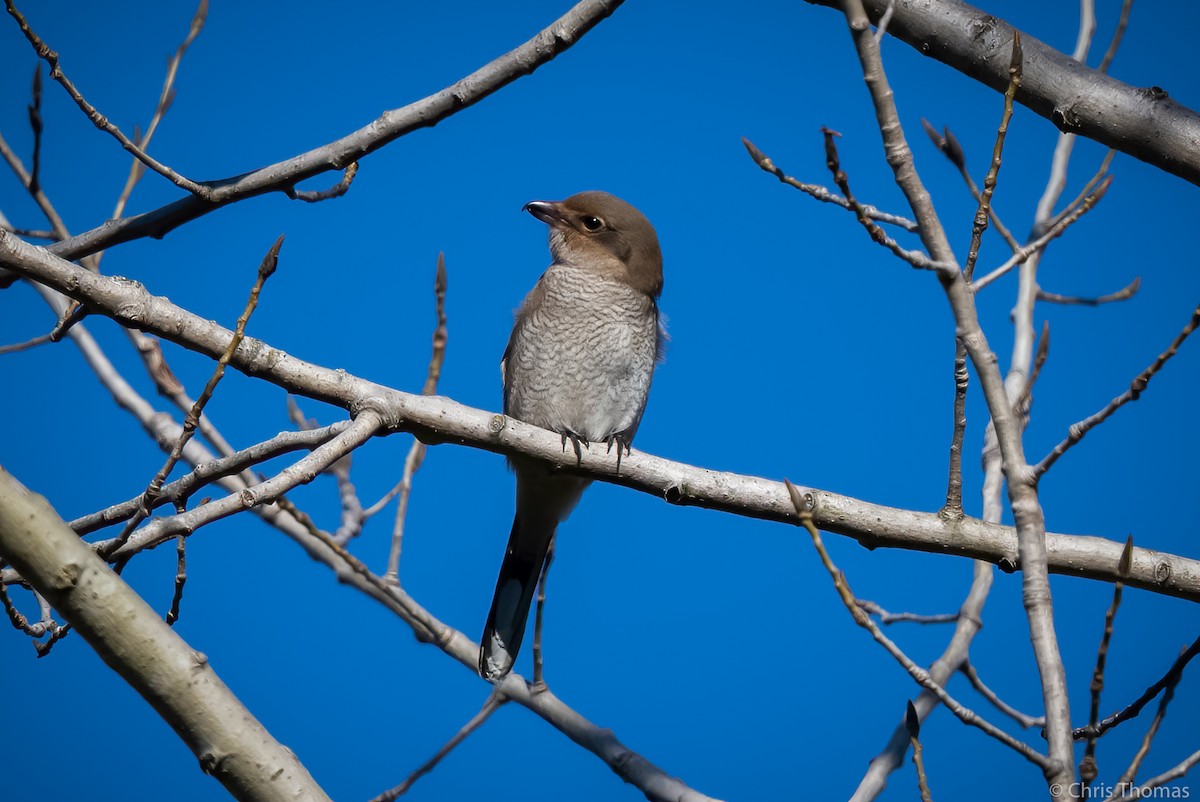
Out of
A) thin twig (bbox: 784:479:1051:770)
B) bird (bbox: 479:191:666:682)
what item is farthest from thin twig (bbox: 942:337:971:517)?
bird (bbox: 479:191:666:682)

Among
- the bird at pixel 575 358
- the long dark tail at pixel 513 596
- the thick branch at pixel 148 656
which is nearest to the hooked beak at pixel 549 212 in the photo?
the bird at pixel 575 358

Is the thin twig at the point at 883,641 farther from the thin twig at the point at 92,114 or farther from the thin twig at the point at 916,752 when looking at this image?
the thin twig at the point at 92,114

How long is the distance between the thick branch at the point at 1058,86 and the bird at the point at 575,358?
190 centimetres

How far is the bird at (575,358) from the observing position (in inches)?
172

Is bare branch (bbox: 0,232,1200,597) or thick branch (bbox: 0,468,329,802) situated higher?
bare branch (bbox: 0,232,1200,597)

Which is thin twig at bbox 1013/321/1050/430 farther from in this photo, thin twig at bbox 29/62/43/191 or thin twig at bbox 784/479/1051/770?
thin twig at bbox 29/62/43/191

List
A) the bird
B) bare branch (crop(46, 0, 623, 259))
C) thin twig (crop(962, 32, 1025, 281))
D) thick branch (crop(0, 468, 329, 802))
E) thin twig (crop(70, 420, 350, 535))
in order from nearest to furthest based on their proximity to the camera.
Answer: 1. thick branch (crop(0, 468, 329, 802))
2. thin twig (crop(962, 32, 1025, 281))
3. thin twig (crop(70, 420, 350, 535))
4. bare branch (crop(46, 0, 623, 259))
5. the bird

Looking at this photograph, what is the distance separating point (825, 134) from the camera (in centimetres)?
210

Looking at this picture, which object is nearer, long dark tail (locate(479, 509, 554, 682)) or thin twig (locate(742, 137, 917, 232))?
thin twig (locate(742, 137, 917, 232))

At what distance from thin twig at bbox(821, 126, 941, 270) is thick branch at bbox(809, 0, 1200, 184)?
33.2 inches

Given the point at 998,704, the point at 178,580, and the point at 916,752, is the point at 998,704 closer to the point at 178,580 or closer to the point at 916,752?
the point at 916,752

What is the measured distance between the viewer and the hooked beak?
4.88 meters

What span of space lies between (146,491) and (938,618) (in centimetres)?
257

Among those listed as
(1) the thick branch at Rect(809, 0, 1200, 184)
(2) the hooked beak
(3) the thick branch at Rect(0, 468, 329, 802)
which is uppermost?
(2) the hooked beak
